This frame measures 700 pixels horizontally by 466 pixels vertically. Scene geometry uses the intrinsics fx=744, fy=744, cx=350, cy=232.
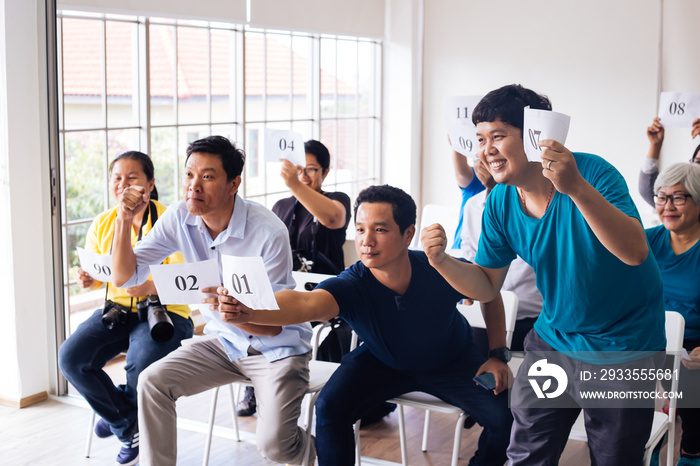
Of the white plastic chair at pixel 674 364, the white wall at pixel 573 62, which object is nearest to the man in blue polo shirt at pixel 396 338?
the white plastic chair at pixel 674 364

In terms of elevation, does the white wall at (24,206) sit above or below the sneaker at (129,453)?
above

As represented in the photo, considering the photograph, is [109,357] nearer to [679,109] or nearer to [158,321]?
[158,321]

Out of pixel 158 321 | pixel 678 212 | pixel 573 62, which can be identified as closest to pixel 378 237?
pixel 158 321

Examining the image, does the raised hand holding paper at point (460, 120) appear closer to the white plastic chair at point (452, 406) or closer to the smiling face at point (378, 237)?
the white plastic chair at point (452, 406)

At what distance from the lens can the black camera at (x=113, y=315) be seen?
9.99 ft

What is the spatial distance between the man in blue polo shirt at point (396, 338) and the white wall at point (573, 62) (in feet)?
A: 11.9

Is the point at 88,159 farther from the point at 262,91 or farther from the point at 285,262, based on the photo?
the point at 285,262

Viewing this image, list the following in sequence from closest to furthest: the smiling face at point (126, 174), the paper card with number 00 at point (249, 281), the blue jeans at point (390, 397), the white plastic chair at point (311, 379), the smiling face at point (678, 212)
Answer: the paper card with number 00 at point (249, 281) < the blue jeans at point (390, 397) < the white plastic chair at point (311, 379) < the smiling face at point (678, 212) < the smiling face at point (126, 174)

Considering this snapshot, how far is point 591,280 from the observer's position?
1880mm

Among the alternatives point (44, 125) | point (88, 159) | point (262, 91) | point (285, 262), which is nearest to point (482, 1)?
point (262, 91)

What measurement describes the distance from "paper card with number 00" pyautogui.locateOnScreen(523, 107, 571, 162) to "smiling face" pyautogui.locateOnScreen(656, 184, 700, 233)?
1.44 m

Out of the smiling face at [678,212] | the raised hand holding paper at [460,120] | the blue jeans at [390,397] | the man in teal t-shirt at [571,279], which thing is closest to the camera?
the man in teal t-shirt at [571,279]

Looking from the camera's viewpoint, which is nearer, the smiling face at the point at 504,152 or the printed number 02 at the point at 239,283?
the smiling face at the point at 504,152

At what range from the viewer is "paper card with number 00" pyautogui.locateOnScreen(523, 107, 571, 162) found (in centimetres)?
177
